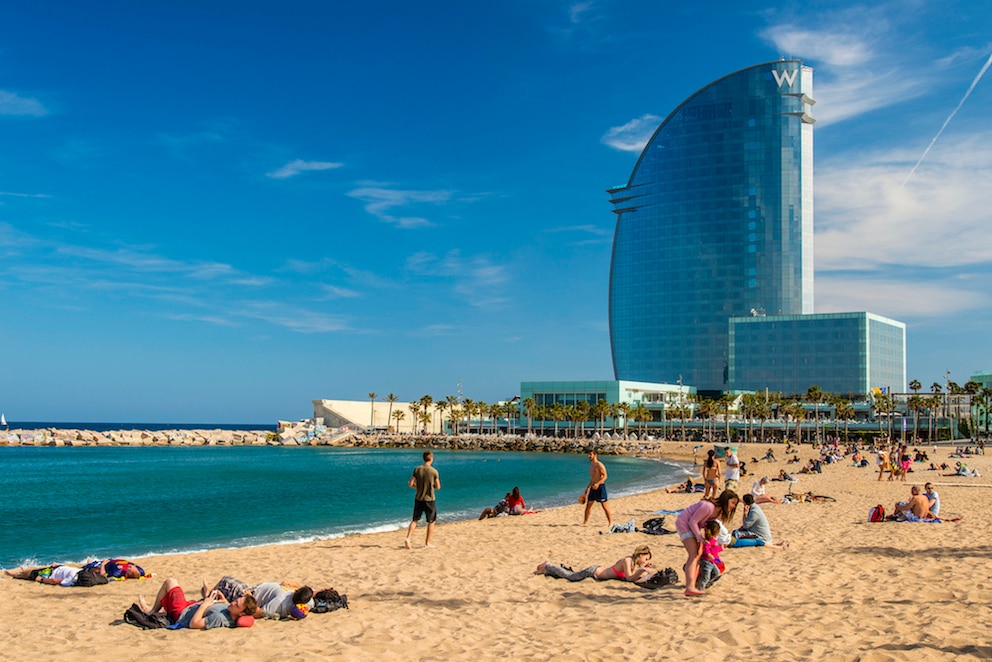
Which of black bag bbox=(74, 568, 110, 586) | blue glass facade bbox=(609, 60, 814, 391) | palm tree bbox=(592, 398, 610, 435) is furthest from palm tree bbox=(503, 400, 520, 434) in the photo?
black bag bbox=(74, 568, 110, 586)

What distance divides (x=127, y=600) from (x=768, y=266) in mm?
141825

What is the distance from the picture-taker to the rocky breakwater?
3873 inches

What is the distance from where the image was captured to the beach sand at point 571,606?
7.27 m

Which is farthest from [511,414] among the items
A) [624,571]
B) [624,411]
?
[624,571]

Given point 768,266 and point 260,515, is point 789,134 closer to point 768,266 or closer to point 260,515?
point 768,266

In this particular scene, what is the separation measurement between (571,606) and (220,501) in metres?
26.2

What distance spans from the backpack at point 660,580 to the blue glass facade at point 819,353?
122684mm

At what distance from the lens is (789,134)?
142m

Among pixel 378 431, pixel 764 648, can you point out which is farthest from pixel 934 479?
pixel 378 431

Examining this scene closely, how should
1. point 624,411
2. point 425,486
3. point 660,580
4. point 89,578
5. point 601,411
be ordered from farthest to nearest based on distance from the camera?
point 624,411 < point 601,411 < point 425,486 < point 89,578 < point 660,580

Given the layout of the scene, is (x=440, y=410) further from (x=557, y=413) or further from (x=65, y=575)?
(x=65, y=575)

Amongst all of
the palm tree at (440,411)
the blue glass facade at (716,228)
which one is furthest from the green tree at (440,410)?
the blue glass facade at (716,228)

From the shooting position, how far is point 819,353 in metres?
125

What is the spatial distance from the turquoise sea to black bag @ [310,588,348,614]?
11.2m
